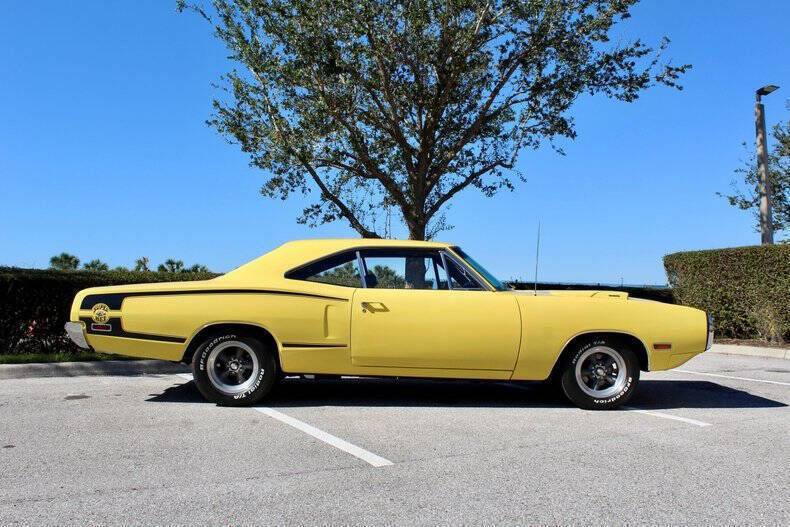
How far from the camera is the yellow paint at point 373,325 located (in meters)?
5.58

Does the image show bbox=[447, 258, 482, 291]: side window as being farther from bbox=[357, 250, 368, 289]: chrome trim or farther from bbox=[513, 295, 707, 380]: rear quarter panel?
bbox=[357, 250, 368, 289]: chrome trim

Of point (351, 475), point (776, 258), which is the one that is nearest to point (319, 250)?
point (351, 475)

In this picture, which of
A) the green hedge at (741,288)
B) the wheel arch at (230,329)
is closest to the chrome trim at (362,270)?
the wheel arch at (230,329)

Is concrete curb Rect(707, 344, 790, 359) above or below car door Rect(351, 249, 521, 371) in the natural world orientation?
below

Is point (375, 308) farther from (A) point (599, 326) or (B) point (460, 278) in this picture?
(A) point (599, 326)

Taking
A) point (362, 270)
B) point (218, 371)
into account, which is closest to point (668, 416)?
point (362, 270)

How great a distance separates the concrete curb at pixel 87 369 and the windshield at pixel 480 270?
4468 mm

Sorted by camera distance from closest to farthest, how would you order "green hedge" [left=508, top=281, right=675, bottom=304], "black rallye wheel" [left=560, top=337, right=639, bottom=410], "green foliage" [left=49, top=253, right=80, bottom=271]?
"black rallye wheel" [left=560, top=337, right=639, bottom=410] < "green hedge" [left=508, top=281, right=675, bottom=304] < "green foliage" [left=49, top=253, right=80, bottom=271]

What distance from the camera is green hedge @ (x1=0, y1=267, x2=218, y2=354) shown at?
334 inches

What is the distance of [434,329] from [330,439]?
146 centimetres

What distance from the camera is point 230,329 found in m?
5.70

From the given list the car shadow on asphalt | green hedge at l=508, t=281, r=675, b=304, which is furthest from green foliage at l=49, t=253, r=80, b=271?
the car shadow on asphalt

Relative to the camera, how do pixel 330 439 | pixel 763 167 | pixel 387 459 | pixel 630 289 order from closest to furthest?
1. pixel 387 459
2. pixel 330 439
3. pixel 763 167
4. pixel 630 289

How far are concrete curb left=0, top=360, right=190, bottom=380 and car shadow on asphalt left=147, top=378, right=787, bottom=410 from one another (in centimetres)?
153
